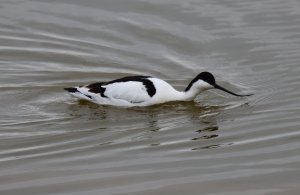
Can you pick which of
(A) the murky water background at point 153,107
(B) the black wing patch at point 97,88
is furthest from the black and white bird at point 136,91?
(A) the murky water background at point 153,107

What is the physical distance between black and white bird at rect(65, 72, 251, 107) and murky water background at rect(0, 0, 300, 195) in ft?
0.53

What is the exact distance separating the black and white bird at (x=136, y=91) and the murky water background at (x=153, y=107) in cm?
16

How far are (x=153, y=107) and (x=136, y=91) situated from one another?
388 millimetres

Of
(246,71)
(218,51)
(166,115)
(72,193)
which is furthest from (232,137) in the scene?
(218,51)

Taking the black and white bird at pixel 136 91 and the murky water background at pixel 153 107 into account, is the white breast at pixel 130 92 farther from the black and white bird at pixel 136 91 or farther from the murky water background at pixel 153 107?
the murky water background at pixel 153 107

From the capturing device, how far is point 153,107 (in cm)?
1293

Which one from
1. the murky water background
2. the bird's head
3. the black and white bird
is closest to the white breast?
the black and white bird

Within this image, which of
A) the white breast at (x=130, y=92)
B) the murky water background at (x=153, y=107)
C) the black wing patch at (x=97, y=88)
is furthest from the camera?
the black wing patch at (x=97, y=88)

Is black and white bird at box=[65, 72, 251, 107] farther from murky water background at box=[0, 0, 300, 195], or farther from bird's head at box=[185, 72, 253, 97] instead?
murky water background at box=[0, 0, 300, 195]

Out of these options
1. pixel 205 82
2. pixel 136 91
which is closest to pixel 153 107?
pixel 136 91

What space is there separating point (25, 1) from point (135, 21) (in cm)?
281

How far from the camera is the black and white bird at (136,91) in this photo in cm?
1280

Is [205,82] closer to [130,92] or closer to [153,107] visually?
[153,107]

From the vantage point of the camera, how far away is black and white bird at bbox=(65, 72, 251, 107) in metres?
12.8
